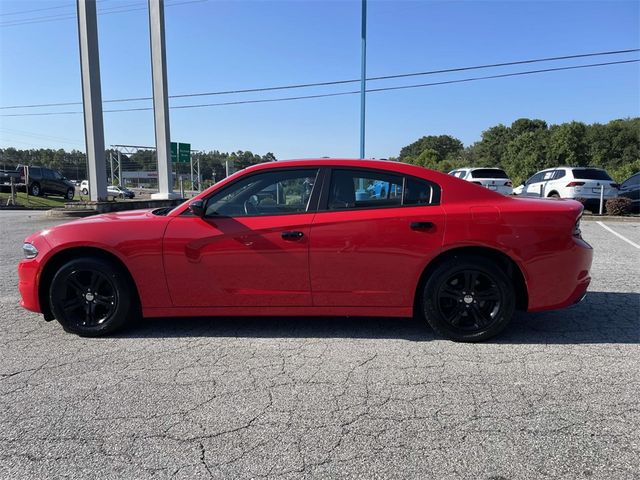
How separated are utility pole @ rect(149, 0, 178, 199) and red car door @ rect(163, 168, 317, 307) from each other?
19369mm

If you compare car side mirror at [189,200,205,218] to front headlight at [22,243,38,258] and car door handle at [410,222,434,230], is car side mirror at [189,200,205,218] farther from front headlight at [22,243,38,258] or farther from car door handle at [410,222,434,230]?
car door handle at [410,222,434,230]

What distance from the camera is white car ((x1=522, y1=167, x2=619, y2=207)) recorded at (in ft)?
49.1

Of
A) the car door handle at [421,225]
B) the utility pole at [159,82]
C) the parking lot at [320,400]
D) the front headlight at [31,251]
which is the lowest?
the parking lot at [320,400]

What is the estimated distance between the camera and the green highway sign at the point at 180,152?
25922mm

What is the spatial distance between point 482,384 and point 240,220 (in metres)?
2.25

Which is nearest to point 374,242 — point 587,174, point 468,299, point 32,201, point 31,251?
point 468,299

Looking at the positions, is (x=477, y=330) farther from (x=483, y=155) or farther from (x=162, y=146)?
(x=483, y=155)

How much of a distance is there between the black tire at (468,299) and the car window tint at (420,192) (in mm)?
540

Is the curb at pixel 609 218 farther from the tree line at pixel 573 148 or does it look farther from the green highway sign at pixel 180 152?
the tree line at pixel 573 148

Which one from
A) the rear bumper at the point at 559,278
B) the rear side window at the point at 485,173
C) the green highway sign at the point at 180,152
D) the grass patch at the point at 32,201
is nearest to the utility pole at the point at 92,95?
the grass patch at the point at 32,201

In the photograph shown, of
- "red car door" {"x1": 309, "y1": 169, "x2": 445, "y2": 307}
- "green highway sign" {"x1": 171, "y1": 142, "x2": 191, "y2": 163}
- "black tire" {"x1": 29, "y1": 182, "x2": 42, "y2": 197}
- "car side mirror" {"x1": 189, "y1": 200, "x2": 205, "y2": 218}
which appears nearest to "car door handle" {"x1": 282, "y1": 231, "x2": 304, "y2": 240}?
"red car door" {"x1": 309, "y1": 169, "x2": 445, "y2": 307}

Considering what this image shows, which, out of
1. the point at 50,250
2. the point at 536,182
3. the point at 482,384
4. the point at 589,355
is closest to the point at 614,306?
the point at 589,355

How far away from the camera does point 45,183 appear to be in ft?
90.4

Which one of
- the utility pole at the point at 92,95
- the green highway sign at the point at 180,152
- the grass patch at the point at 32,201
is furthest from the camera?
the green highway sign at the point at 180,152
